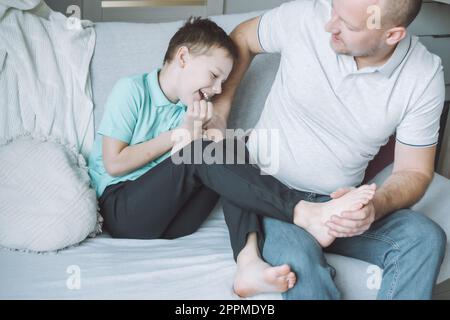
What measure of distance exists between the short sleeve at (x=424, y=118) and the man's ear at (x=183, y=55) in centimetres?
52

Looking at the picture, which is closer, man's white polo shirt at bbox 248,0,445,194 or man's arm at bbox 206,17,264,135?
man's white polo shirt at bbox 248,0,445,194

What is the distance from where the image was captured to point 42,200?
50.6 inches

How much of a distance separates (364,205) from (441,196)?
1.53ft

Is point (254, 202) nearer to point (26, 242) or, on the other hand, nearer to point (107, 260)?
point (107, 260)

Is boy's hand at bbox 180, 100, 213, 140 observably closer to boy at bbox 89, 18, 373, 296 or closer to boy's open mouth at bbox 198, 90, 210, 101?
boy at bbox 89, 18, 373, 296

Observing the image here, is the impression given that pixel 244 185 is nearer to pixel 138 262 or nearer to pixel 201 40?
pixel 138 262

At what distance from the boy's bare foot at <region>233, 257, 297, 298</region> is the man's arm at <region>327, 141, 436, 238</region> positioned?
0.46 feet

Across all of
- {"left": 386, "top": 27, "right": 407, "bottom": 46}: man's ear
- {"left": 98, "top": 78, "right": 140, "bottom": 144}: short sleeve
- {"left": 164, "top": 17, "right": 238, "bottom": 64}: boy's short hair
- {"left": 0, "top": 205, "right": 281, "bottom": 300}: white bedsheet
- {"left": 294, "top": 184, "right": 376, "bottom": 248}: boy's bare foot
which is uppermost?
{"left": 386, "top": 27, "right": 407, "bottom": 46}: man's ear

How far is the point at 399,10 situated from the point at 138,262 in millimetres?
764

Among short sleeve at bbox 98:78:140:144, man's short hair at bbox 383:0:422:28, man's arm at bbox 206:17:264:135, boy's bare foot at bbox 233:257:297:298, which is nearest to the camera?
boy's bare foot at bbox 233:257:297:298

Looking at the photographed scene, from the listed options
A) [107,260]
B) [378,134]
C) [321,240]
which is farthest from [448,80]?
[107,260]

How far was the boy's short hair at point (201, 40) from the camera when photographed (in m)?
1.39

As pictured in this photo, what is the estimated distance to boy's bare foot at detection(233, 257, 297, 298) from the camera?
1106 mm

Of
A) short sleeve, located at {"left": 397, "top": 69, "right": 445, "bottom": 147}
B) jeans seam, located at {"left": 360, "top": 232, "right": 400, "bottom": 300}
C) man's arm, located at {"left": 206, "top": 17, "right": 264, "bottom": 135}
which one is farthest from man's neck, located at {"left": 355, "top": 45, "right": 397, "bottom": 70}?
jeans seam, located at {"left": 360, "top": 232, "right": 400, "bottom": 300}
